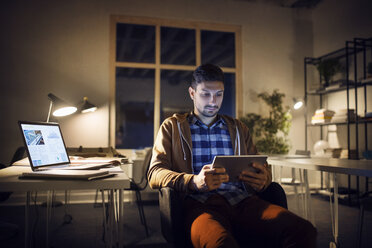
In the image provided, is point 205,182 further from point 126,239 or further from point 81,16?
point 81,16

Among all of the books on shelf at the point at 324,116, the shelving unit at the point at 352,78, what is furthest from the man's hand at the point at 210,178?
the books on shelf at the point at 324,116

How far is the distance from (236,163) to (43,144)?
1153mm

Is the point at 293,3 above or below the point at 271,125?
above

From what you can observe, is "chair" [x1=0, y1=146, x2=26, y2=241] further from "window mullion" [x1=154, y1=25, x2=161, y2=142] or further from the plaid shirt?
"window mullion" [x1=154, y1=25, x2=161, y2=142]

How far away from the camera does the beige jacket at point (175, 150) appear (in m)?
1.53

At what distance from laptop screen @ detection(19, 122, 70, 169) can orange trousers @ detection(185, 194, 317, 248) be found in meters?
0.87

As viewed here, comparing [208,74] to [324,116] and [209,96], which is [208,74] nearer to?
[209,96]

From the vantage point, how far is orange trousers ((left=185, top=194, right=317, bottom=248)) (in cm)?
120

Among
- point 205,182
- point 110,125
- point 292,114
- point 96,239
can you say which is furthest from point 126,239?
point 292,114

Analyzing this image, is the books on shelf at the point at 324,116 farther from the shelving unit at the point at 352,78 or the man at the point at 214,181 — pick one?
the man at the point at 214,181

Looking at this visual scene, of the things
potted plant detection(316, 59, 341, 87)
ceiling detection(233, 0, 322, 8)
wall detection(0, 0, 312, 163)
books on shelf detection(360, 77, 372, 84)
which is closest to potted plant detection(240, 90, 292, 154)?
wall detection(0, 0, 312, 163)

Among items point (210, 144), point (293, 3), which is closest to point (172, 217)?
point (210, 144)

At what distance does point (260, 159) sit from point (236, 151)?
1.13 feet

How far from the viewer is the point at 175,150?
1.68m
